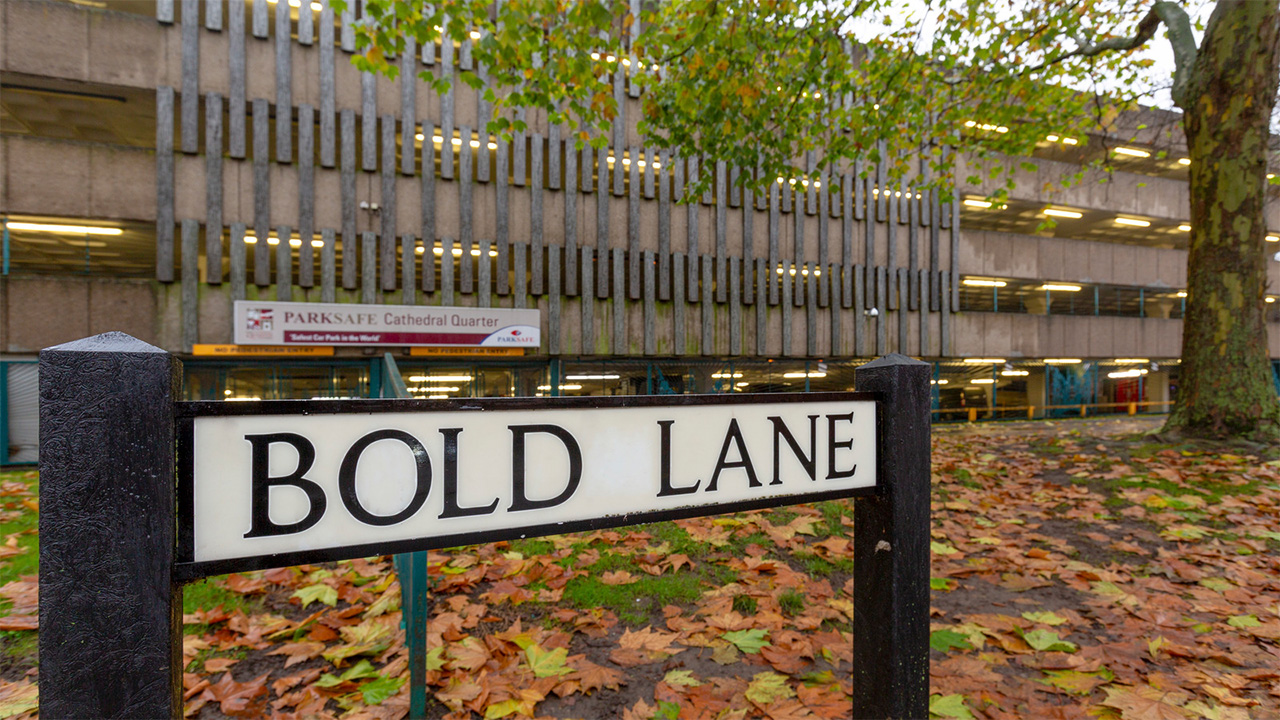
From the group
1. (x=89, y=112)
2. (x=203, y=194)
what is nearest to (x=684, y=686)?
(x=203, y=194)

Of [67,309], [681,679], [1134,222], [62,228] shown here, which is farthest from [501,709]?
[1134,222]

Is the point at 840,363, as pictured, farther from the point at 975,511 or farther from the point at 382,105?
the point at 382,105

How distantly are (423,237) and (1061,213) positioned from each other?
2396 cm

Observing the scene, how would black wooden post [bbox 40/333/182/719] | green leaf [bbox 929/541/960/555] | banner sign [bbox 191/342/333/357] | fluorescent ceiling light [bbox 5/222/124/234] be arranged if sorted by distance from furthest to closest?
banner sign [bbox 191/342/333/357] < fluorescent ceiling light [bbox 5/222/124/234] < green leaf [bbox 929/541/960/555] < black wooden post [bbox 40/333/182/719]

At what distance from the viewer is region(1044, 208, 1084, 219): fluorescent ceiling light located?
21.5 metres

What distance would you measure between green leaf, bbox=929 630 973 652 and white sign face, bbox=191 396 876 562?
5.53ft

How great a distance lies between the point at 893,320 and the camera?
1894 cm

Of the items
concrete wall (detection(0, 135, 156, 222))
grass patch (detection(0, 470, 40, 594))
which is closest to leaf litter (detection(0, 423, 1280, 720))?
grass patch (detection(0, 470, 40, 594))

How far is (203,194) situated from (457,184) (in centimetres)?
573

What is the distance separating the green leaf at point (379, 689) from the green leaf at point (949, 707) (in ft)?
7.20

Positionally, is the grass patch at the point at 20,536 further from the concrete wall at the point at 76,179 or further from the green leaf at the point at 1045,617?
the concrete wall at the point at 76,179

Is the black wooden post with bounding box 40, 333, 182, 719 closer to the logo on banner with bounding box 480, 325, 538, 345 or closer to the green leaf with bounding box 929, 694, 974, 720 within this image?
the green leaf with bounding box 929, 694, 974, 720

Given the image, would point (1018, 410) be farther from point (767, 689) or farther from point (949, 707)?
point (767, 689)

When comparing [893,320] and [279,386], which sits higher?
[893,320]
